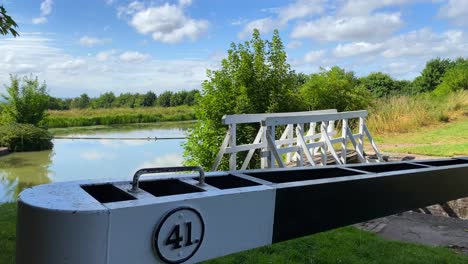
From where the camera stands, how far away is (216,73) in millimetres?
10336

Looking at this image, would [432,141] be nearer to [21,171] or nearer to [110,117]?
[21,171]

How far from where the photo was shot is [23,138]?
21578mm

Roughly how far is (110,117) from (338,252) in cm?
3645

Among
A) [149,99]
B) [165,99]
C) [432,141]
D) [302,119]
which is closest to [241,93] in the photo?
[302,119]

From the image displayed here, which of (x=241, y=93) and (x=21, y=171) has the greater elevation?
(x=241, y=93)

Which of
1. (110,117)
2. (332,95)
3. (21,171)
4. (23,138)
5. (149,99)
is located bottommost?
(21,171)

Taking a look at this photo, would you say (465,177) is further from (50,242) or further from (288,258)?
(50,242)

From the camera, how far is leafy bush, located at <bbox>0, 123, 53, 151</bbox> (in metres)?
21.3

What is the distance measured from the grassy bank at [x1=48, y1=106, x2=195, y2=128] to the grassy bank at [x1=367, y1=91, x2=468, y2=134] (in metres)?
26.5

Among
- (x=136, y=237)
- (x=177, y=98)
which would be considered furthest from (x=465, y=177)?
(x=177, y=98)

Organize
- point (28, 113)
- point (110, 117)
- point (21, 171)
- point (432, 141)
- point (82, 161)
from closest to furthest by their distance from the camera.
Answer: point (432, 141)
point (21, 171)
point (82, 161)
point (28, 113)
point (110, 117)

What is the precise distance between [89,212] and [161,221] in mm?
235

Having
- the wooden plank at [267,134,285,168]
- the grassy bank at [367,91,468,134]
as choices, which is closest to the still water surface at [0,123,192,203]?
the grassy bank at [367,91,468,134]

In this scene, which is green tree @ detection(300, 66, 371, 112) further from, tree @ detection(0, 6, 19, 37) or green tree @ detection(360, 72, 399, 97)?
green tree @ detection(360, 72, 399, 97)
